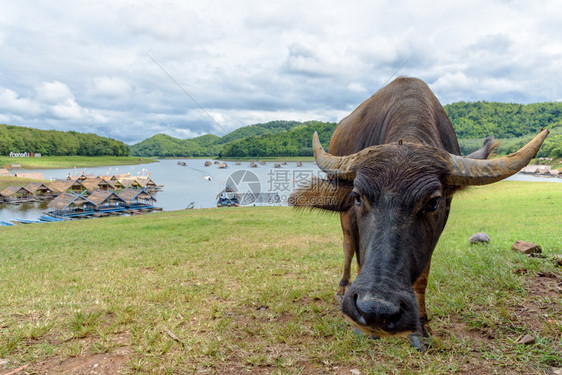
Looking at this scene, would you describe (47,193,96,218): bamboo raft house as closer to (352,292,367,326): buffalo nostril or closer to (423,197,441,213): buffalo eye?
(352,292,367,326): buffalo nostril

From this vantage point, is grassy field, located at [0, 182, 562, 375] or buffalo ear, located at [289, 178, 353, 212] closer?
grassy field, located at [0, 182, 562, 375]

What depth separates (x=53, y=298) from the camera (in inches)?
169

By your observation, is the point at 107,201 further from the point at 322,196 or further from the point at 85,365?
the point at 322,196

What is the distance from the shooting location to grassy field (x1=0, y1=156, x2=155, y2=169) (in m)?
87.1

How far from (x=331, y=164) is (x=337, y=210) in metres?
0.62

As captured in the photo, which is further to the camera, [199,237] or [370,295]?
[199,237]

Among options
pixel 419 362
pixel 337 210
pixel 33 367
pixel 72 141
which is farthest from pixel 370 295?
pixel 72 141

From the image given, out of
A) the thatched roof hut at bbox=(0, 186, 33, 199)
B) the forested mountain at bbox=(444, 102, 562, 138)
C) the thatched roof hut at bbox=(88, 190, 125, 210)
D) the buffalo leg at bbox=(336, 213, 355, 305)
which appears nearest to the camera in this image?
the buffalo leg at bbox=(336, 213, 355, 305)

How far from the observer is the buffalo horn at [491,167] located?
7.67 feet

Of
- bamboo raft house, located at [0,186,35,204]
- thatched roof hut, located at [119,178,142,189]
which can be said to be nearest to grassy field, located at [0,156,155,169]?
bamboo raft house, located at [0,186,35,204]

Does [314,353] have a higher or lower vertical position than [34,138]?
lower

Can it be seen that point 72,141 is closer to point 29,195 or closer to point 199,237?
point 29,195

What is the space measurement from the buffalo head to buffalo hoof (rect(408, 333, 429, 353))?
92cm
